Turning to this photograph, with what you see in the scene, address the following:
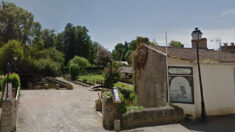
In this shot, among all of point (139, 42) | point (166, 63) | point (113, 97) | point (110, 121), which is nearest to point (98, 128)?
point (110, 121)

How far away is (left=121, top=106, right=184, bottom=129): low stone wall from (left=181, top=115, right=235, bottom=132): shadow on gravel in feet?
2.01

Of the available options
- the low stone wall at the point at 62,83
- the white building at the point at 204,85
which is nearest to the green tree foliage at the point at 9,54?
the low stone wall at the point at 62,83

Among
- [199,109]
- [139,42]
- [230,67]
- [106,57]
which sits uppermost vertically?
[106,57]

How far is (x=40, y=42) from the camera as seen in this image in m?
40.7

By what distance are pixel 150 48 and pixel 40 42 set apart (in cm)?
3651

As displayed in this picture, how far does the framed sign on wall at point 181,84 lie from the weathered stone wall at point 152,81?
61 centimetres

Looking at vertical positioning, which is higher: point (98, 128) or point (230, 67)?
point (230, 67)

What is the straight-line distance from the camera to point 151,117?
816 cm

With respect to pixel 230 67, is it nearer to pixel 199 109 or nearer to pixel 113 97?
pixel 199 109

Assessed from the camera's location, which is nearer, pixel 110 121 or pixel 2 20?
pixel 110 121

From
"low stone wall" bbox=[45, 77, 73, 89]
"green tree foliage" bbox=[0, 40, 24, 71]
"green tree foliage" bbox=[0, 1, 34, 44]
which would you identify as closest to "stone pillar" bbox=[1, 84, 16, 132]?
"low stone wall" bbox=[45, 77, 73, 89]

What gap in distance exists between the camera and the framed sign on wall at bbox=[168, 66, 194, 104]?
916cm

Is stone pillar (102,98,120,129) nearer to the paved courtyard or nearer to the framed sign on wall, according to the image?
the paved courtyard

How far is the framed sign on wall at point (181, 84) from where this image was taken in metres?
9.16
